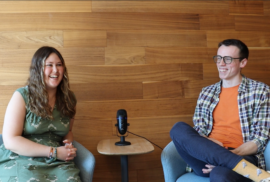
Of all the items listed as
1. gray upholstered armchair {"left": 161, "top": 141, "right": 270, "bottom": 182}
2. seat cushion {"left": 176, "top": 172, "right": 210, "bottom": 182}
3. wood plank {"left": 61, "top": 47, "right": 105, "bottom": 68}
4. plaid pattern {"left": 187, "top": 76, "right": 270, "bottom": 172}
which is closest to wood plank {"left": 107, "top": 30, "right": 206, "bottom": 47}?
wood plank {"left": 61, "top": 47, "right": 105, "bottom": 68}

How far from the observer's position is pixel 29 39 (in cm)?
228

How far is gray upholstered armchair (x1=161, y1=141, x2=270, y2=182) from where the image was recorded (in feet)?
6.04

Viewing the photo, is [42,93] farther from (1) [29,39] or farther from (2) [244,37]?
(2) [244,37]

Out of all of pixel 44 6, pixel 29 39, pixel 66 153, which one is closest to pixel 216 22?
pixel 44 6

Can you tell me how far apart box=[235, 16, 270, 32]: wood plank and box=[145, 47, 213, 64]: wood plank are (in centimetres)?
41

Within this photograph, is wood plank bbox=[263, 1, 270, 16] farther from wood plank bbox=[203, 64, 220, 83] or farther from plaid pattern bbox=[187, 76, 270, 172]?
plaid pattern bbox=[187, 76, 270, 172]

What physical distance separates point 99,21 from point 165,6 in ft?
2.01

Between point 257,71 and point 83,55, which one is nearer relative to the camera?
point 83,55

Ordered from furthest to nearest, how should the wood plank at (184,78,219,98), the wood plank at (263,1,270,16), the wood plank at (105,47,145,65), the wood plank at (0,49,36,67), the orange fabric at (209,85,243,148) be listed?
the wood plank at (263,1,270,16)
the wood plank at (184,78,219,98)
the wood plank at (105,47,145,65)
the wood plank at (0,49,36,67)
the orange fabric at (209,85,243,148)

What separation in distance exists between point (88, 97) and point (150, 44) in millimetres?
716

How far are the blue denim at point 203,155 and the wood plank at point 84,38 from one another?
1.01 m

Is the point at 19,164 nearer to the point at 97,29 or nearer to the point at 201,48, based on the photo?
the point at 97,29

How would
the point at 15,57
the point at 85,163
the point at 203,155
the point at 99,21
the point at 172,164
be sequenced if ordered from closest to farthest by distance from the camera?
the point at 203,155
the point at 85,163
the point at 172,164
the point at 15,57
the point at 99,21

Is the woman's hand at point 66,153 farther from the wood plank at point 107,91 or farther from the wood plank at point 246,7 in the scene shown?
the wood plank at point 246,7
